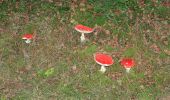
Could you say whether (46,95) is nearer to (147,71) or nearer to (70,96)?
(70,96)

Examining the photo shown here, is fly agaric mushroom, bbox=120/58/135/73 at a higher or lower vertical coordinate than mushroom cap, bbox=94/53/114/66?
lower

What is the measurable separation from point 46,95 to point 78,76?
952 millimetres

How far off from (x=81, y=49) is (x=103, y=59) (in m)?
1.09

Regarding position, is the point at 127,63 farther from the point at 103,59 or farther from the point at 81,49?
the point at 81,49

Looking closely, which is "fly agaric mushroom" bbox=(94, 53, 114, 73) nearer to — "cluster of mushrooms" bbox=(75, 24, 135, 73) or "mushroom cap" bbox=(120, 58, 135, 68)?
"cluster of mushrooms" bbox=(75, 24, 135, 73)

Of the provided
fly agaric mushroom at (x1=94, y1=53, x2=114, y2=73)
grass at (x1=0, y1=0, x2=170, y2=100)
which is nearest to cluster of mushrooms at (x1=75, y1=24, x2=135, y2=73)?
fly agaric mushroom at (x1=94, y1=53, x2=114, y2=73)

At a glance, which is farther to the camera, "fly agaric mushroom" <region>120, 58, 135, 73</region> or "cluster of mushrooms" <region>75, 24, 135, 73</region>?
"fly agaric mushroom" <region>120, 58, 135, 73</region>

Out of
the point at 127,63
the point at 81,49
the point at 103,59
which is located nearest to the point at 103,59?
the point at 103,59

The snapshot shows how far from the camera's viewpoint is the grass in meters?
8.23

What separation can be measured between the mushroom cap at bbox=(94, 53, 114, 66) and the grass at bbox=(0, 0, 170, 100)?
1.60 ft

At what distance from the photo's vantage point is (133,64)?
8383 millimetres

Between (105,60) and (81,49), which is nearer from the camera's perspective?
(105,60)

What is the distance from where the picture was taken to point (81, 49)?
9094 millimetres

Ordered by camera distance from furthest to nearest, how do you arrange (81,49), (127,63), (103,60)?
1. (81,49)
2. (127,63)
3. (103,60)
